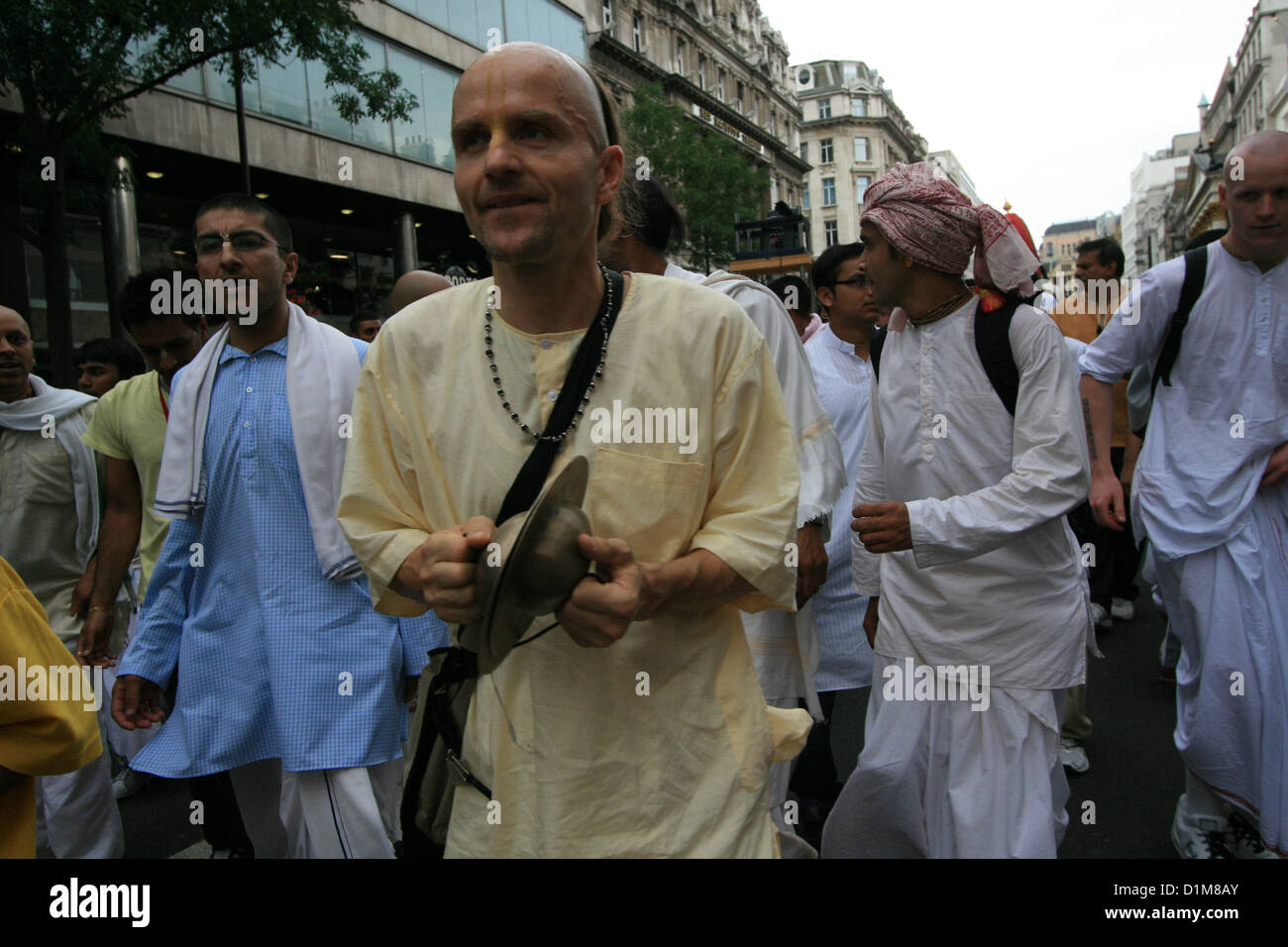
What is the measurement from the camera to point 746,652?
69.8 inches

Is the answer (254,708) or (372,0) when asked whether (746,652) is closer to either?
(254,708)

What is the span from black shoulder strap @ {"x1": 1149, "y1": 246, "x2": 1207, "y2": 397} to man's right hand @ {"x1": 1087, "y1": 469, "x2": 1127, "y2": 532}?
1.70ft

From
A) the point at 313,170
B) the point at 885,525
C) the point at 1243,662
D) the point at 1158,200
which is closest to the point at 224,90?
the point at 313,170

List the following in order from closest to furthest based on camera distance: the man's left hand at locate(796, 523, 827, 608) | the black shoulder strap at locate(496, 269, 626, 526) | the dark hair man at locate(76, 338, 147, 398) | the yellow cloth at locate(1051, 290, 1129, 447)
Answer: the black shoulder strap at locate(496, 269, 626, 526), the man's left hand at locate(796, 523, 827, 608), the dark hair man at locate(76, 338, 147, 398), the yellow cloth at locate(1051, 290, 1129, 447)

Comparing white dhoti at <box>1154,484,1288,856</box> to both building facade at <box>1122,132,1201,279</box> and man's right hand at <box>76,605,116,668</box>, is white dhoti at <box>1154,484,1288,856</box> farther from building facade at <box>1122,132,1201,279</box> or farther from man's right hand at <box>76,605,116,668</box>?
building facade at <box>1122,132,1201,279</box>

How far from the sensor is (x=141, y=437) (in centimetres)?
372

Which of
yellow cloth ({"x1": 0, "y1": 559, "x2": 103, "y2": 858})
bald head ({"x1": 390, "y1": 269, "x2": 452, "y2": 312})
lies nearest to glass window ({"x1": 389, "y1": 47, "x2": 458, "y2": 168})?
bald head ({"x1": 390, "y1": 269, "x2": 452, "y2": 312})

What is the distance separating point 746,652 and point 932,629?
56.4 inches

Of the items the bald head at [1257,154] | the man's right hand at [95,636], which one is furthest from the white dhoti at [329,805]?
the bald head at [1257,154]

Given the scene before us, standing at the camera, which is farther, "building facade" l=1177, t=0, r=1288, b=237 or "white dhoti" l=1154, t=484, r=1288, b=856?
"building facade" l=1177, t=0, r=1288, b=237

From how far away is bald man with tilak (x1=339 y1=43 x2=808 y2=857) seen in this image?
162 cm

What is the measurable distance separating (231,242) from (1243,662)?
11.7 feet

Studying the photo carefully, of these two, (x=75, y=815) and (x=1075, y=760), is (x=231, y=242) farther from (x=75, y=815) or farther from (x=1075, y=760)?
(x=1075, y=760)
